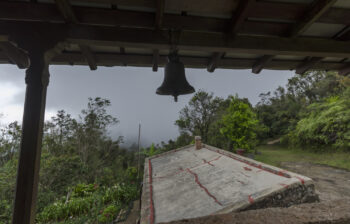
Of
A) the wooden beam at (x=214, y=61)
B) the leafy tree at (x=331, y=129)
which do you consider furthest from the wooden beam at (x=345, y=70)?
the leafy tree at (x=331, y=129)

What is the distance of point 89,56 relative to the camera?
1920 millimetres

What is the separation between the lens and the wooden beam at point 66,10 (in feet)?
Answer: 4.33

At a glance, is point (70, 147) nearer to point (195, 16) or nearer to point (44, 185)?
point (44, 185)

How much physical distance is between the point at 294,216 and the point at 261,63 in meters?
1.77

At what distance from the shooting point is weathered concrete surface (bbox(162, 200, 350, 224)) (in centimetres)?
123

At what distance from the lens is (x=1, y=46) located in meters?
1.77

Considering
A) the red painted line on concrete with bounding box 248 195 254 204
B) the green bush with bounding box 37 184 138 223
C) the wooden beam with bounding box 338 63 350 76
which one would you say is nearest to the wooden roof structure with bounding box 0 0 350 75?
the wooden beam with bounding box 338 63 350 76

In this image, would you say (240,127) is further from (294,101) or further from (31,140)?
(294,101)

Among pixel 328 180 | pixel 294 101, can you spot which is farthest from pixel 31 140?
pixel 294 101

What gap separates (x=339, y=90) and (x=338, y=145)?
9.03 m

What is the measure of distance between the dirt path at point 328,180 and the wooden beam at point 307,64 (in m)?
4.15

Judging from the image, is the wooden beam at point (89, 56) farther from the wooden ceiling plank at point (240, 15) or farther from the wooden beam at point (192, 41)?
the wooden ceiling plank at point (240, 15)

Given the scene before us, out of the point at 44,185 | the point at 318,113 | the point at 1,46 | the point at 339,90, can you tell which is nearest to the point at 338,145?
the point at 318,113

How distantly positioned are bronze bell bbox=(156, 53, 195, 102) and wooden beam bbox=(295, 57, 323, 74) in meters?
1.77
